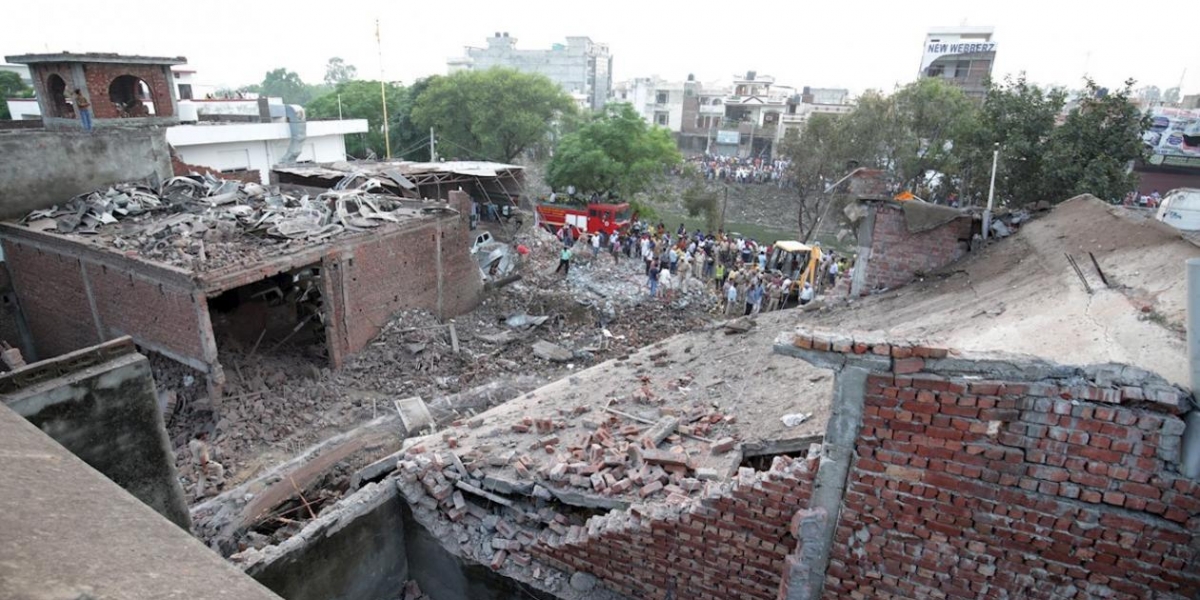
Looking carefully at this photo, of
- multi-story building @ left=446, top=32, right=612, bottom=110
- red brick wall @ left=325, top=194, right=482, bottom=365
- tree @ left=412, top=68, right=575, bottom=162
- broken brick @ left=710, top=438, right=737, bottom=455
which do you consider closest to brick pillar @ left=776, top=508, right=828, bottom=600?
broken brick @ left=710, top=438, right=737, bottom=455

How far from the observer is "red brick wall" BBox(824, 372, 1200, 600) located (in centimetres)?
334

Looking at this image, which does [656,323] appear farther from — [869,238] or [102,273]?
[102,273]

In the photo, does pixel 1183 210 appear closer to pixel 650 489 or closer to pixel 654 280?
pixel 650 489

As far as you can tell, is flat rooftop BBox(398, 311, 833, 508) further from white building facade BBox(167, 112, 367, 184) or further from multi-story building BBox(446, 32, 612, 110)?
multi-story building BBox(446, 32, 612, 110)

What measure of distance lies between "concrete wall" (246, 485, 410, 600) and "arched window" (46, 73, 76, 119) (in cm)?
1802

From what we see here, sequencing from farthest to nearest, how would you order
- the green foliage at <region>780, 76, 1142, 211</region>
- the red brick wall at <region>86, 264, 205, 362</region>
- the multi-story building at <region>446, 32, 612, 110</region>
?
the multi-story building at <region>446, 32, 612, 110</region> < the green foliage at <region>780, 76, 1142, 211</region> < the red brick wall at <region>86, 264, 205, 362</region>

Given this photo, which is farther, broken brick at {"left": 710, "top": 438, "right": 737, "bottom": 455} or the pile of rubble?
the pile of rubble

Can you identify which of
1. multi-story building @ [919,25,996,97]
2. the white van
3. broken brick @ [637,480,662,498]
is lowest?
broken brick @ [637,480,662,498]

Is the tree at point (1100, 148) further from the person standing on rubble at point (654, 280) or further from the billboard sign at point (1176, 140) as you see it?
the billboard sign at point (1176, 140)

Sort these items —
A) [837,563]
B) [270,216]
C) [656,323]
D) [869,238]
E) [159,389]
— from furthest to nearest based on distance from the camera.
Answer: [656,323] → [270,216] → [159,389] → [869,238] → [837,563]

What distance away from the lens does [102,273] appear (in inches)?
468

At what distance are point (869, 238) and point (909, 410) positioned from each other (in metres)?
5.25

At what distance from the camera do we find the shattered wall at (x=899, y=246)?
8102 millimetres

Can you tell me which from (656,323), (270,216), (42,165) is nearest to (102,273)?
(270,216)
